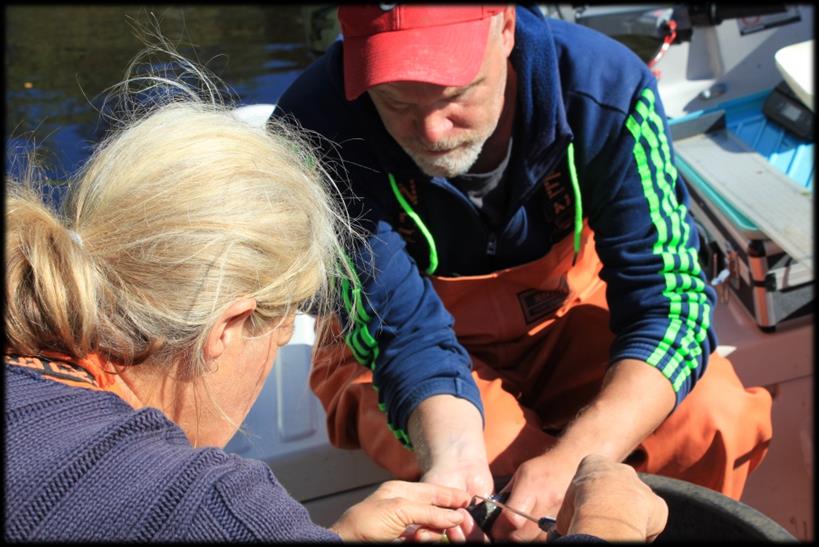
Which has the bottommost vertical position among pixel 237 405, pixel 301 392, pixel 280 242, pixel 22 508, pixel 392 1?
pixel 301 392

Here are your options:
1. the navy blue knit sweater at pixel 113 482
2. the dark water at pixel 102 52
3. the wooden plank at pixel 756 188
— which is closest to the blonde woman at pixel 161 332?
the navy blue knit sweater at pixel 113 482

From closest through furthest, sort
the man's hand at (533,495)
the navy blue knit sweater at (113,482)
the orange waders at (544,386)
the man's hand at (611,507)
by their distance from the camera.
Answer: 1. the navy blue knit sweater at (113,482)
2. the man's hand at (611,507)
3. the man's hand at (533,495)
4. the orange waders at (544,386)

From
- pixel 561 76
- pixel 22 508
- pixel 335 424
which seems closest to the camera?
pixel 22 508

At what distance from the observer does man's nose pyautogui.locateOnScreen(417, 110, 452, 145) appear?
168cm

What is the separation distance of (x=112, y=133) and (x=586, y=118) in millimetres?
884

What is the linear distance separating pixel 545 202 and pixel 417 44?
45 cm

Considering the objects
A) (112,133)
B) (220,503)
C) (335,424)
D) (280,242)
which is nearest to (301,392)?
(335,424)

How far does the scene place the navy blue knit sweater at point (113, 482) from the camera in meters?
0.93

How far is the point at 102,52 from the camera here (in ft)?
18.9

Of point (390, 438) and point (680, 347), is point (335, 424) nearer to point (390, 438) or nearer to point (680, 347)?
point (390, 438)

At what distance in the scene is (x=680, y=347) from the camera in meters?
1.74

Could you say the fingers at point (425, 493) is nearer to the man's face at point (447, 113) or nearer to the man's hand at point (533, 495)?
the man's hand at point (533, 495)

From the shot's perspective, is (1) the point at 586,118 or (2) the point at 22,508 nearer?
(2) the point at 22,508

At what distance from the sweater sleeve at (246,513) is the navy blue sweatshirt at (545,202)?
736 mm
